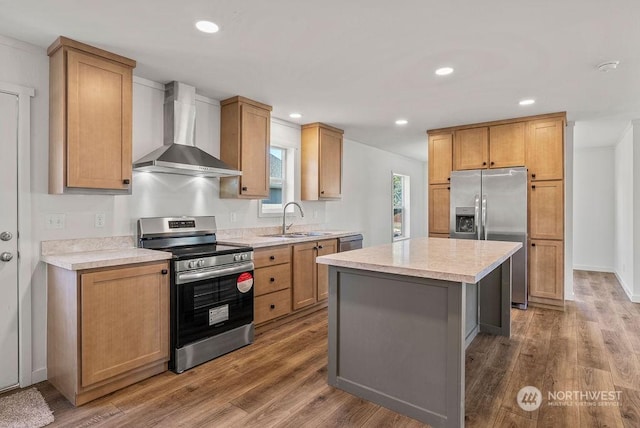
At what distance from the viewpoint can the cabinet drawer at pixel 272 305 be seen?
3.43 meters

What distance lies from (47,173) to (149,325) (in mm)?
1297

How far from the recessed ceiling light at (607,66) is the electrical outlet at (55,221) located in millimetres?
4205

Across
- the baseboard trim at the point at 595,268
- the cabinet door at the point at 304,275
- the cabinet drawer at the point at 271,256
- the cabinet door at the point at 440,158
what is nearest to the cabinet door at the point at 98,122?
the cabinet drawer at the point at 271,256

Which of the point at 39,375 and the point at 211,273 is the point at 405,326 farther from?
the point at 39,375

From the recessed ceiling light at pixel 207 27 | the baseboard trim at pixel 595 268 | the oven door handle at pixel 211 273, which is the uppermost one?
the recessed ceiling light at pixel 207 27

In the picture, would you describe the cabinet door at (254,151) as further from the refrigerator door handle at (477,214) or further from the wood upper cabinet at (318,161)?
the refrigerator door handle at (477,214)

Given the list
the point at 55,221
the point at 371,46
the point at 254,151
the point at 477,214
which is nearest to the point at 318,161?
the point at 254,151

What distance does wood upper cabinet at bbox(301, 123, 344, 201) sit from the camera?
4750mm

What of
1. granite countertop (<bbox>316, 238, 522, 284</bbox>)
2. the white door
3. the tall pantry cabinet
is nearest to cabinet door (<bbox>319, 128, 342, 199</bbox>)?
the tall pantry cabinet

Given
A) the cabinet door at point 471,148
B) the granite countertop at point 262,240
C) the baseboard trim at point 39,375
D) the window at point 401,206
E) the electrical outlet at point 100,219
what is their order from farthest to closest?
the window at point 401,206
the cabinet door at point 471,148
the granite countertop at point 262,240
the electrical outlet at point 100,219
the baseboard trim at point 39,375

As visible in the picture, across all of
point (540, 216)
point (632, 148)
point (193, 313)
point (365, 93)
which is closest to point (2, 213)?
point (193, 313)

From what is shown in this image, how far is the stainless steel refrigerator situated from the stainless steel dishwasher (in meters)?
1.28

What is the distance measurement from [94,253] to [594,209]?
785cm

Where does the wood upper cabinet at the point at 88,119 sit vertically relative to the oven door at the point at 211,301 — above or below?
above
